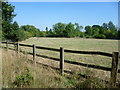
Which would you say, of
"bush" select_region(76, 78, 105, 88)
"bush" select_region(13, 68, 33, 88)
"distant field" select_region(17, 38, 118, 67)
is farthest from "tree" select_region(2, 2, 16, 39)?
"bush" select_region(76, 78, 105, 88)

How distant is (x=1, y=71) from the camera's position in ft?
13.1

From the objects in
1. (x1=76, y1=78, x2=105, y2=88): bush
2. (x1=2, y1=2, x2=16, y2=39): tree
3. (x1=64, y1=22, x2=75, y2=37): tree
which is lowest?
(x1=76, y1=78, x2=105, y2=88): bush

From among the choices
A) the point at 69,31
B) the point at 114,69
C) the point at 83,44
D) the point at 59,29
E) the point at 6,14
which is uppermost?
the point at 59,29

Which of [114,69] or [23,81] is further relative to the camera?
[114,69]

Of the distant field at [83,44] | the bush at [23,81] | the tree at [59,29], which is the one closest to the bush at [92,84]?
the bush at [23,81]

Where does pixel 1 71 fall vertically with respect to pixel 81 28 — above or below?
below

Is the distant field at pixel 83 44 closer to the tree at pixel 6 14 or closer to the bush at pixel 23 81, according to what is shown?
the tree at pixel 6 14

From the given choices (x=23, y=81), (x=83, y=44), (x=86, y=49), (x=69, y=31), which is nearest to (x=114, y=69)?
(x=23, y=81)

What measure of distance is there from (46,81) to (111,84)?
62.4 inches

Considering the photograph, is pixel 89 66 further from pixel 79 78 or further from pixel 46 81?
pixel 46 81

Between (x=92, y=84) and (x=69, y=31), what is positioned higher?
(x=69, y=31)

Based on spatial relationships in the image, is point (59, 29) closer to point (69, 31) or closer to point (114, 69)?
point (69, 31)

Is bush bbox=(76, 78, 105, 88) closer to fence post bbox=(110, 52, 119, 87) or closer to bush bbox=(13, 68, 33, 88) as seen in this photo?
fence post bbox=(110, 52, 119, 87)

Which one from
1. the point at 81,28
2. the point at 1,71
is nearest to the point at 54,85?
the point at 1,71
